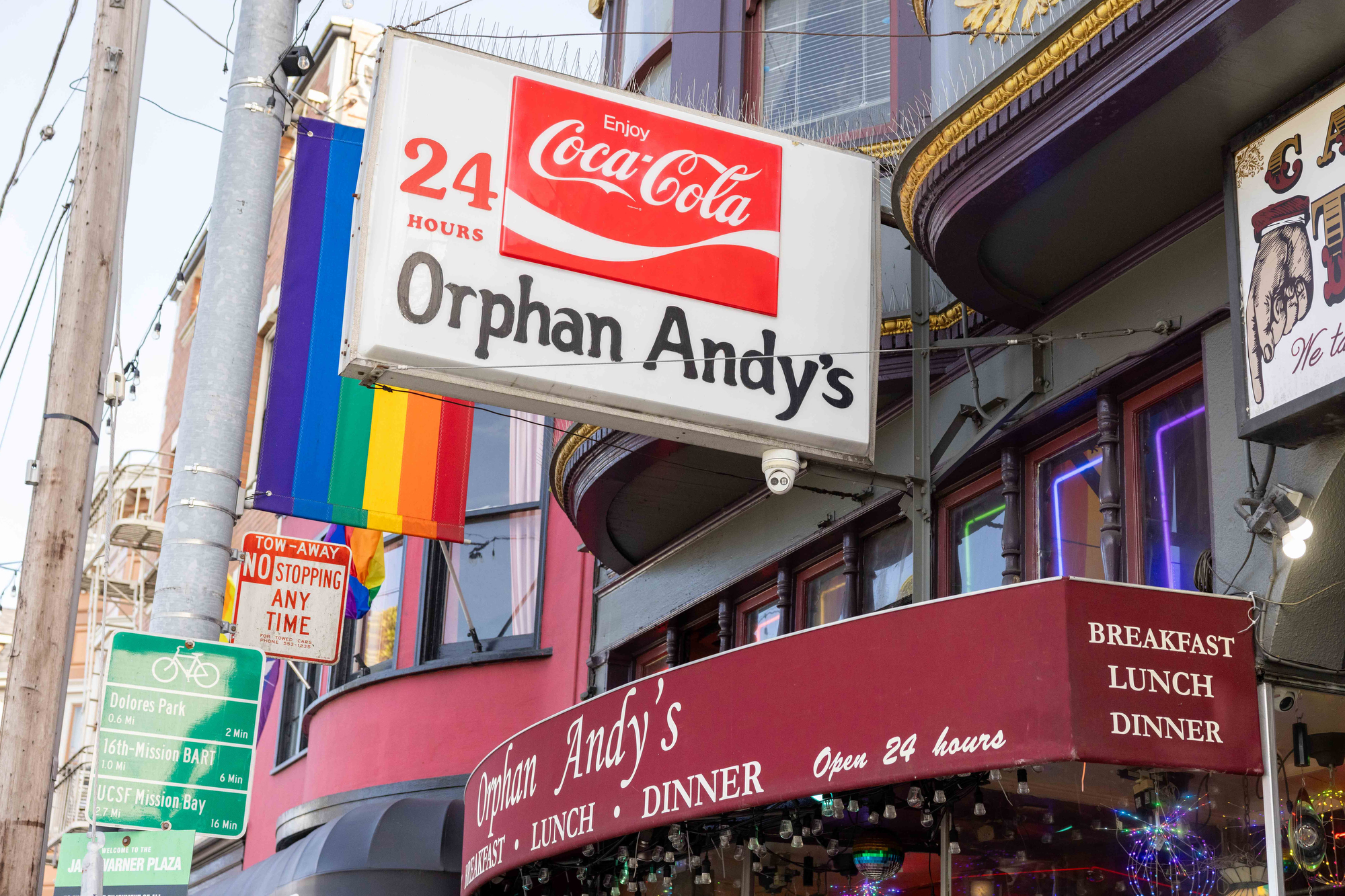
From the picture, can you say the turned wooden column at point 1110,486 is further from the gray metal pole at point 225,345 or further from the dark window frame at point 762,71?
the gray metal pole at point 225,345

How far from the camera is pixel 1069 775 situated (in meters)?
7.37

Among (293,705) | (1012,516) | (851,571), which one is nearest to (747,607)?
(851,571)

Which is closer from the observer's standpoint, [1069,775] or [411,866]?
[1069,775]

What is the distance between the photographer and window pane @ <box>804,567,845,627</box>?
10641 mm

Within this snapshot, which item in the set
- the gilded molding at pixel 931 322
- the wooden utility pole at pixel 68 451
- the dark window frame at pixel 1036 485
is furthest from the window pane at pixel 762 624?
the wooden utility pole at pixel 68 451

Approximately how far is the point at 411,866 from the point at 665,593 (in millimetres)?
3251

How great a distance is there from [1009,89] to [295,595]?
32.6ft

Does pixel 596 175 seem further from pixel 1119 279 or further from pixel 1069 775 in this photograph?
pixel 1069 775

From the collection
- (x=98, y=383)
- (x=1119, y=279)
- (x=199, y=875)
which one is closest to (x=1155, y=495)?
(x=1119, y=279)

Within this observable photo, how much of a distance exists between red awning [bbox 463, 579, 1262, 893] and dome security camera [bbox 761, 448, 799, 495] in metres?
0.88

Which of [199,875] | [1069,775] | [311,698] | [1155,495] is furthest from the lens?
[199,875]

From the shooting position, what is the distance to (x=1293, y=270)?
21.3ft

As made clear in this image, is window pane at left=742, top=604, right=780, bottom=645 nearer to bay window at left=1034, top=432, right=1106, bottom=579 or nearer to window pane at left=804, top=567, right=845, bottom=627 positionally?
window pane at left=804, top=567, right=845, bottom=627

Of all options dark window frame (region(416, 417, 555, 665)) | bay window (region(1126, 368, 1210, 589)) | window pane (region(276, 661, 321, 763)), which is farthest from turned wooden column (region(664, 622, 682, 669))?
window pane (region(276, 661, 321, 763))
